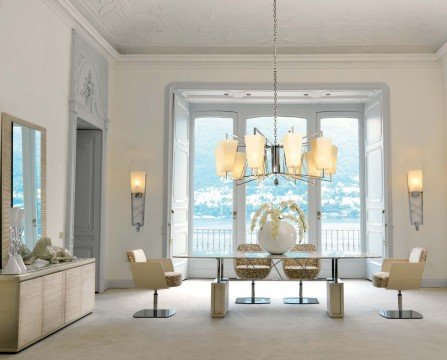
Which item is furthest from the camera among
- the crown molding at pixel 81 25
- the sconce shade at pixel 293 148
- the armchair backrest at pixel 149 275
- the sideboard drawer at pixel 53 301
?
the crown molding at pixel 81 25

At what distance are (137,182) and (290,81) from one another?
2776mm

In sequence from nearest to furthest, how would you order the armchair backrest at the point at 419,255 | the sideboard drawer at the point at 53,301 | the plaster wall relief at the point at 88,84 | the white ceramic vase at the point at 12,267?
the white ceramic vase at the point at 12,267
the sideboard drawer at the point at 53,301
the armchair backrest at the point at 419,255
the plaster wall relief at the point at 88,84

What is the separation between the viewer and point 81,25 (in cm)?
642

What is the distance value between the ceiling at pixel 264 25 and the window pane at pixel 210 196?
176 cm

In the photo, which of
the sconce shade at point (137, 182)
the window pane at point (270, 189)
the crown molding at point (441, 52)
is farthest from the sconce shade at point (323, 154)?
the window pane at point (270, 189)

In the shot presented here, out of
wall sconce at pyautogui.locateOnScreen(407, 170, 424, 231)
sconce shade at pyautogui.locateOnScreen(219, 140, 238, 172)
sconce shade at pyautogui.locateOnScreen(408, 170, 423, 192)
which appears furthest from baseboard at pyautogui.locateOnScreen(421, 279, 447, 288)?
sconce shade at pyautogui.locateOnScreen(219, 140, 238, 172)

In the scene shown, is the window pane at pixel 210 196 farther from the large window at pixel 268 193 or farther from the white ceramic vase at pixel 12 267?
the white ceramic vase at pixel 12 267

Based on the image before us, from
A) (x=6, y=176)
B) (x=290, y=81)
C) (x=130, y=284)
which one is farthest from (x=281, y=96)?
(x=6, y=176)

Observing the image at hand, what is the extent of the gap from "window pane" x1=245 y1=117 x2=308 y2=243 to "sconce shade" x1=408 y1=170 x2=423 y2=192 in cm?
207

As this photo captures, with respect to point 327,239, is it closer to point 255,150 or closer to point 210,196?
point 210,196

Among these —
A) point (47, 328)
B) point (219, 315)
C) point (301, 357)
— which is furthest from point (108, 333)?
point (301, 357)

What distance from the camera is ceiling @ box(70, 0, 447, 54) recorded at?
256 inches

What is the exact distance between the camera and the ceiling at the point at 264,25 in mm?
6492

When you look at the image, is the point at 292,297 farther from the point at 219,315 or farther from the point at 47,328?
the point at 47,328
